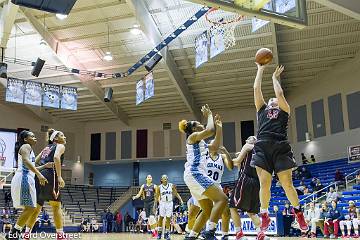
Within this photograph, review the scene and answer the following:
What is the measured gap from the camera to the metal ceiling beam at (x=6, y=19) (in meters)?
18.3

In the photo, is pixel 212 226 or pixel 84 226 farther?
pixel 84 226

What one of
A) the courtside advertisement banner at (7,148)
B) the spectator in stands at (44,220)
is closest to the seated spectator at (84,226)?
the spectator in stands at (44,220)

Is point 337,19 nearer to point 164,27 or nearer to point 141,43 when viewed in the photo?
point 164,27

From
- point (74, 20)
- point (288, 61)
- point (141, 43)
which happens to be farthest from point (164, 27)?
point (288, 61)

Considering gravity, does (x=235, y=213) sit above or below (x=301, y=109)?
below

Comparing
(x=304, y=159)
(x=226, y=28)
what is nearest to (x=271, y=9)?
(x=226, y=28)

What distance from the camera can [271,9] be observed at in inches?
371

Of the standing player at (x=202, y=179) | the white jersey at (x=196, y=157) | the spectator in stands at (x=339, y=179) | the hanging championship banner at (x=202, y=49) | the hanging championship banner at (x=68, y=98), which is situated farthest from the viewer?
the hanging championship banner at (x=68, y=98)

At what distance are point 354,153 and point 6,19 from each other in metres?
19.5

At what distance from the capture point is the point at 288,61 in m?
25.5

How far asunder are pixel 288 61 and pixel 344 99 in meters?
4.54

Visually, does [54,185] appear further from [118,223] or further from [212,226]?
[118,223]

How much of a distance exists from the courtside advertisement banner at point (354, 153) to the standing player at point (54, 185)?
21248 mm

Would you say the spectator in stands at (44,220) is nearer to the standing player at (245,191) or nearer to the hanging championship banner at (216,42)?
the hanging championship banner at (216,42)
